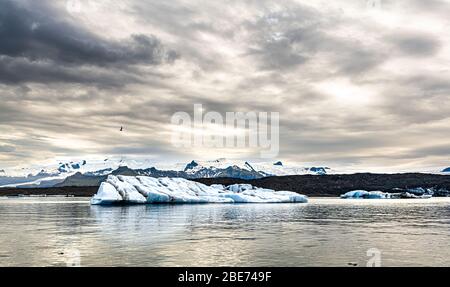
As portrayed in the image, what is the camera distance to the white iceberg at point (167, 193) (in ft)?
214

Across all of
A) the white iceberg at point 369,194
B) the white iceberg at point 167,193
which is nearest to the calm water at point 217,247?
the white iceberg at point 167,193

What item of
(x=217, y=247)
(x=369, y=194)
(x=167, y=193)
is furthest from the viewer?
(x=369, y=194)

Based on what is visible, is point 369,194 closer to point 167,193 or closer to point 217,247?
point 167,193

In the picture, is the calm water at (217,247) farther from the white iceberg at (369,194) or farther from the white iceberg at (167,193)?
the white iceberg at (369,194)

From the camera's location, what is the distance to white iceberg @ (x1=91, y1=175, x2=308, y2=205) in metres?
65.4

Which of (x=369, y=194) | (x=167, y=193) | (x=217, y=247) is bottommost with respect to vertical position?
(x=369, y=194)

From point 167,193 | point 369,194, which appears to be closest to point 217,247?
point 167,193

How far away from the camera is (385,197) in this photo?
140 m

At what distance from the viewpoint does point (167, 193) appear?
72188 mm
